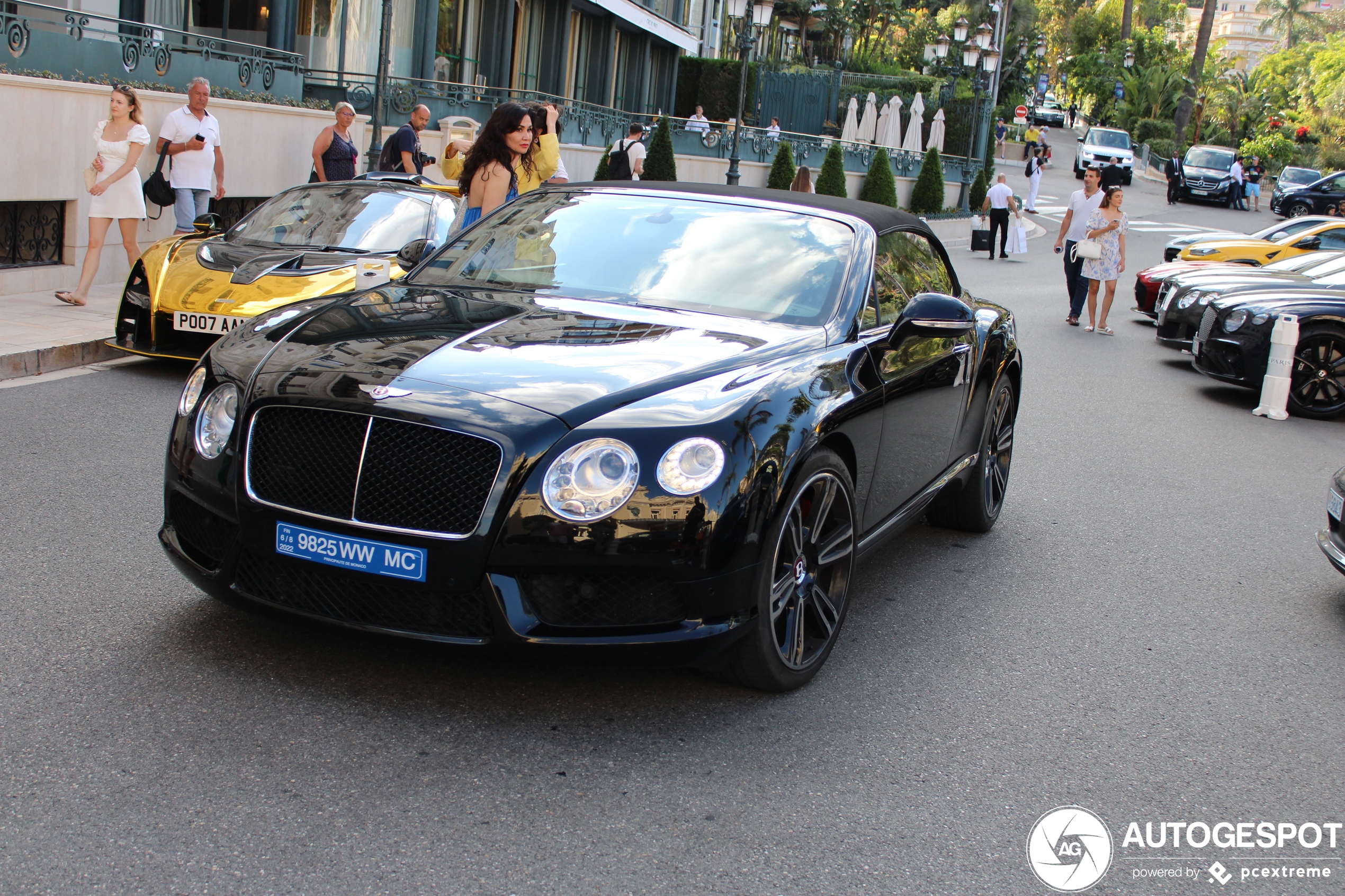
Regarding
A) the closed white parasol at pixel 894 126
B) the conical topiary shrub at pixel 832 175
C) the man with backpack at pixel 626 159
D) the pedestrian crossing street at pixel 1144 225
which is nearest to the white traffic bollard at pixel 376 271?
the man with backpack at pixel 626 159

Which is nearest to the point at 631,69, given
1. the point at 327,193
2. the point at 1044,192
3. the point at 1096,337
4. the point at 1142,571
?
the point at 1044,192

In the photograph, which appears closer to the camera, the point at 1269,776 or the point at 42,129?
the point at 1269,776

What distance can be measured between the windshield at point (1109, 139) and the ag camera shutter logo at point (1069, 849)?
163 feet

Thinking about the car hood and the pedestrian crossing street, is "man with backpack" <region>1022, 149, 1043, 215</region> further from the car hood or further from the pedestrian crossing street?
the car hood

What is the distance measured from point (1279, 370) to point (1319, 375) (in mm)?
469

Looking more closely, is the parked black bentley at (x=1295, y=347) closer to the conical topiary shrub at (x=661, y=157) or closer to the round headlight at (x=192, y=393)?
the round headlight at (x=192, y=393)

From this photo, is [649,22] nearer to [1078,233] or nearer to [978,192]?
[978,192]

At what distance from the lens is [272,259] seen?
8969 mm

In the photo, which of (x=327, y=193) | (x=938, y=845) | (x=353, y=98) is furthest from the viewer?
(x=353, y=98)

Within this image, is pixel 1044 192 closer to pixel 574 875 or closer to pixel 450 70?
pixel 450 70

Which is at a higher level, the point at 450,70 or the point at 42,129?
the point at 450,70

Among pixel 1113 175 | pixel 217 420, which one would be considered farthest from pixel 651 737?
pixel 1113 175

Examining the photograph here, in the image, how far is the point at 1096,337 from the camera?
1535 centimetres

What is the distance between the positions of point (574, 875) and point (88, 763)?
4.23ft
